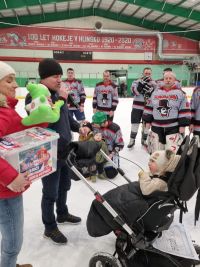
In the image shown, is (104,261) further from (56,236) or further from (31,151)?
(31,151)

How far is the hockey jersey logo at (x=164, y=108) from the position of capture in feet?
9.01

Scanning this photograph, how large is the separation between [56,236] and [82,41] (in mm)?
13553

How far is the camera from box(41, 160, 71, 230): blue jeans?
166 centimetres

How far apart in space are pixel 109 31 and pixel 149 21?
232 centimetres

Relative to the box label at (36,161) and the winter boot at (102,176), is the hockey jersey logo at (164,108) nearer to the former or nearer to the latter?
the winter boot at (102,176)

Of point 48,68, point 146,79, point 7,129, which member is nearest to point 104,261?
point 7,129

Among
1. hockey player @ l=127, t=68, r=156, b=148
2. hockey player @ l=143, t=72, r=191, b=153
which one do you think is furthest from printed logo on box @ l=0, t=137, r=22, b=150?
hockey player @ l=127, t=68, r=156, b=148

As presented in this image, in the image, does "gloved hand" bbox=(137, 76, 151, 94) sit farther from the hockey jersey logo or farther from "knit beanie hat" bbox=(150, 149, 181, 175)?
"knit beanie hat" bbox=(150, 149, 181, 175)

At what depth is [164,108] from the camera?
2.77 meters

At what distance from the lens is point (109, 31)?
45.3 ft

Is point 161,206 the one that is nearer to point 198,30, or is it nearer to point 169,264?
point 169,264

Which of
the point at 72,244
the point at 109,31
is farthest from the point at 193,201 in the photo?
the point at 109,31

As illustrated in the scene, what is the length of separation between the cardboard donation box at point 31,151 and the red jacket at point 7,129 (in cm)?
3

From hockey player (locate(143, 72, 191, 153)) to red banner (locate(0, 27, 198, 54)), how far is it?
1203cm
